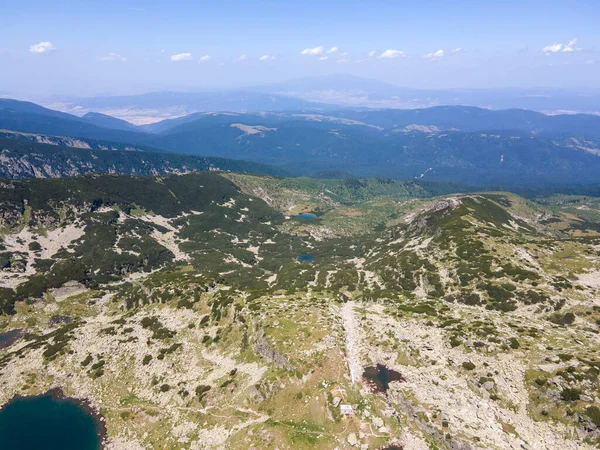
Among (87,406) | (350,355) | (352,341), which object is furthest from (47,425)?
(352,341)

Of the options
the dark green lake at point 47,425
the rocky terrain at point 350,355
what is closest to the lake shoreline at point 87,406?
the dark green lake at point 47,425

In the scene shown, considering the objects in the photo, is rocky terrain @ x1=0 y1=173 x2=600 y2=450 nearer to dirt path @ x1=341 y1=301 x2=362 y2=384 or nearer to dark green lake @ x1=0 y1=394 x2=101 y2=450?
dirt path @ x1=341 y1=301 x2=362 y2=384

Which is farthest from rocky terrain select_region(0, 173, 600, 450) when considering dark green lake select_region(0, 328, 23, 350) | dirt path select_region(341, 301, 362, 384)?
dark green lake select_region(0, 328, 23, 350)

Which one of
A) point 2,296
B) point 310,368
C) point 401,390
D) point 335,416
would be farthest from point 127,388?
point 2,296

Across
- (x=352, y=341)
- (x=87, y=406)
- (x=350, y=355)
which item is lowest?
(x=87, y=406)

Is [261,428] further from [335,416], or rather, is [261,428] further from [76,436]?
[76,436]

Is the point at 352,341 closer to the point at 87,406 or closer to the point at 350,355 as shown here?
the point at 350,355
